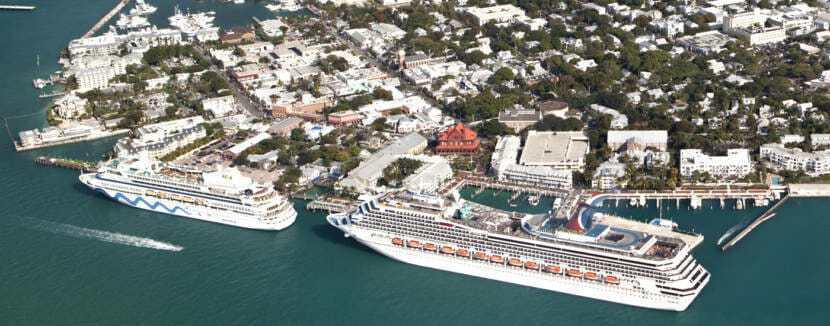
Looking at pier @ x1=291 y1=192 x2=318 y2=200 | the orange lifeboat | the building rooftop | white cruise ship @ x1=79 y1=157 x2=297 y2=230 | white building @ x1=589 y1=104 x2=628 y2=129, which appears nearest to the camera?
the orange lifeboat

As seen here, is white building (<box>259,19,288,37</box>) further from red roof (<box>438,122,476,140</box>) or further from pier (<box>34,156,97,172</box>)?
red roof (<box>438,122,476,140</box>)

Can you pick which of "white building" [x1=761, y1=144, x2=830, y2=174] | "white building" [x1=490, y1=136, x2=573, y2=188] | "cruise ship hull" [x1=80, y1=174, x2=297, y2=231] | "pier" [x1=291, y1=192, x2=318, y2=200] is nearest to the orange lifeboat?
"white building" [x1=490, y1=136, x2=573, y2=188]

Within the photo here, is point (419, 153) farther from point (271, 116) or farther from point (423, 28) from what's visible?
point (423, 28)

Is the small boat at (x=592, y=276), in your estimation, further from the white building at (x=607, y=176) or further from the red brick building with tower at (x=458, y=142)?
the red brick building with tower at (x=458, y=142)

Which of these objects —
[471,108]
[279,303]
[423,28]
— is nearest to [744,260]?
[279,303]

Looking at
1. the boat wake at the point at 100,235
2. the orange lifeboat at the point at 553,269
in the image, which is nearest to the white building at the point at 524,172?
→ the orange lifeboat at the point at 553,269
